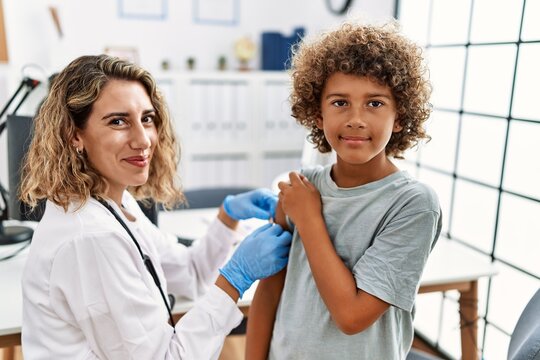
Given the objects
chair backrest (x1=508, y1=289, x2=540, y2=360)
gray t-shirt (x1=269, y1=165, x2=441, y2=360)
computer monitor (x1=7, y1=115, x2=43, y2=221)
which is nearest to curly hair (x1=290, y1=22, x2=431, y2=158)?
gray t-shirt (x1=269, y1=165, x2=441, y2=360)

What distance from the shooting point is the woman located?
3.22 ft

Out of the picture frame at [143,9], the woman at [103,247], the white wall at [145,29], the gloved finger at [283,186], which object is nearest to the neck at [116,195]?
the woman at [103,247]

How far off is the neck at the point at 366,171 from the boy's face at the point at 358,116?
0.19 feet

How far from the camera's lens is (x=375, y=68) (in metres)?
0.89

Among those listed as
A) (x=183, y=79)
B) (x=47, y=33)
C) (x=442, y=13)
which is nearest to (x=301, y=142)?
(x=183, y=79)

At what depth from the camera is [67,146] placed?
1.07 meters

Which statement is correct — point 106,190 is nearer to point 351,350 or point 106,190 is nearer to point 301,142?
point 351,350

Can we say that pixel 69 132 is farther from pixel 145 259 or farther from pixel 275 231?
pixel 275 231

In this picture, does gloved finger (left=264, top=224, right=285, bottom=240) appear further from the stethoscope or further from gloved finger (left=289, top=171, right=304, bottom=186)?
the stethoscope

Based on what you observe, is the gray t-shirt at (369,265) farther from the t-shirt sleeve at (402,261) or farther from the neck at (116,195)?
the neck at (116,195)

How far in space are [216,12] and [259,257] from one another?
251 centimetres

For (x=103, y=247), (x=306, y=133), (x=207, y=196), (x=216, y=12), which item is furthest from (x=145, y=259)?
(x=216, y=12)

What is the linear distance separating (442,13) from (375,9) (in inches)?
28.5

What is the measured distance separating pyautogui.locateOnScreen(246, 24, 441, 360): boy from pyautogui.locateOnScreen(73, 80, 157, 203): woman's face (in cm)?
36
